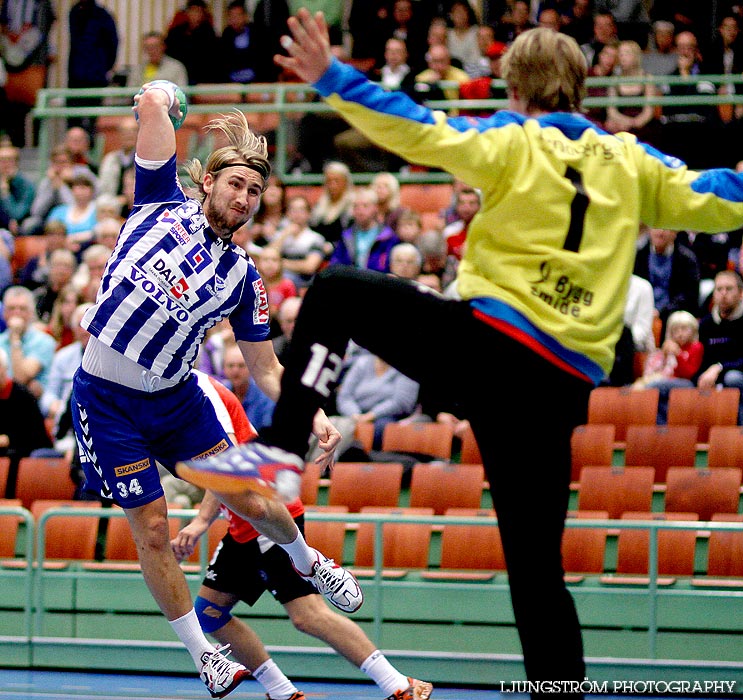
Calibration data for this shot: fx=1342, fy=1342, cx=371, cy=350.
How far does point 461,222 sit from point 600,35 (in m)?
3.07

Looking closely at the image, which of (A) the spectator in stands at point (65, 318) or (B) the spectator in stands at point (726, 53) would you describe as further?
(B) the spectator in stands at point (726, 53)

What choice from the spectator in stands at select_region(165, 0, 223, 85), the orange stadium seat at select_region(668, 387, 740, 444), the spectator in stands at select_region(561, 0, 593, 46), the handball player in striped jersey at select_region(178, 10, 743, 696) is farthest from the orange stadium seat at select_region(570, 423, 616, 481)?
the spectator in stands at select_region(165, 0, 223, 85)

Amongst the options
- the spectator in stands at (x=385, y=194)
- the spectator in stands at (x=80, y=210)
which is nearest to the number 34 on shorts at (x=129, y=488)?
the spectator in stands at (x=385, y=194)

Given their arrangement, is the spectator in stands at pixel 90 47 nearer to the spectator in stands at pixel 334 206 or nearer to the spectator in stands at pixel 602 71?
the spectator in stands at pixel 334 206

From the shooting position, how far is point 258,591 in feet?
21.4

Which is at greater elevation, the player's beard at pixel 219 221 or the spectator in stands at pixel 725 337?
the player's beard at pixel 219 221

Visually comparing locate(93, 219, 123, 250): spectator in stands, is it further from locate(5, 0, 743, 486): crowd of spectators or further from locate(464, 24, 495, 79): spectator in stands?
locate(464, 24, 495, 79): spectator in stands

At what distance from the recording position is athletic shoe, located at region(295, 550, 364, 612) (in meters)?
5.73

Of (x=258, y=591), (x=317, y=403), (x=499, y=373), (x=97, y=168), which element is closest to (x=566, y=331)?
(x=499, y=373)

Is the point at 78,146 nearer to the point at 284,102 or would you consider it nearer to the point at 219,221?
the point at 284,102

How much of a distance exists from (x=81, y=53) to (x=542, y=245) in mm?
12207

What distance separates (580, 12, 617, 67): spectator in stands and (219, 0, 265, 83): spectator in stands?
374cm

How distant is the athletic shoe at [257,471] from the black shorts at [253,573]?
2318mm

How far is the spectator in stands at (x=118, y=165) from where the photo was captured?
13.2 metres
